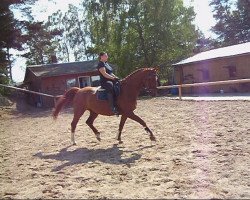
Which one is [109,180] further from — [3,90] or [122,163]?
[3,90]

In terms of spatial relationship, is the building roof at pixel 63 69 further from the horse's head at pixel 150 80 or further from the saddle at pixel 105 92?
the horse's head at pixel 150 80

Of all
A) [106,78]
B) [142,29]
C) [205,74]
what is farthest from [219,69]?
[106,78]

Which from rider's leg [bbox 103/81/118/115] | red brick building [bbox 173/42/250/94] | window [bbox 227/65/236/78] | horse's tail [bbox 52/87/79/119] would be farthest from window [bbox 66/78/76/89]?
rider's leg [bbox 103/81/118/115]

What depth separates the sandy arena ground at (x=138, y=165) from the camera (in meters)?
4.83

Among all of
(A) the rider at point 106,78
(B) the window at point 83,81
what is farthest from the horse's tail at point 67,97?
(B) the window at point 83,81

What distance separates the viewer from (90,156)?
7.44 metres

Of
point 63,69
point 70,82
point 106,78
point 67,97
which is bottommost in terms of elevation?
point 67,97

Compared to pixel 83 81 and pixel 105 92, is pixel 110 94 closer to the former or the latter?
pixel 105 92

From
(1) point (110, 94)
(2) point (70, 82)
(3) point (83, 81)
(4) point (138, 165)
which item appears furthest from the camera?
(3) point (83, 81)

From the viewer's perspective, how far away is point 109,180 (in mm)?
5461

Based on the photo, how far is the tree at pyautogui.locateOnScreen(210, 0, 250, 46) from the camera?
50.8m

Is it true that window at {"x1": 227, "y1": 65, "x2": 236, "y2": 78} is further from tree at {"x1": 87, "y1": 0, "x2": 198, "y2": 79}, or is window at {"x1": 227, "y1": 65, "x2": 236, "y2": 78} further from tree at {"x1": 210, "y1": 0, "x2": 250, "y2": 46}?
tree at {"x1": 210, "y1": 0, "x2": 250, "y2": 46}

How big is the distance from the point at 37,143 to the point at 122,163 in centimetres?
416

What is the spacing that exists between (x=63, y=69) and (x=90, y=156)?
2586cm
